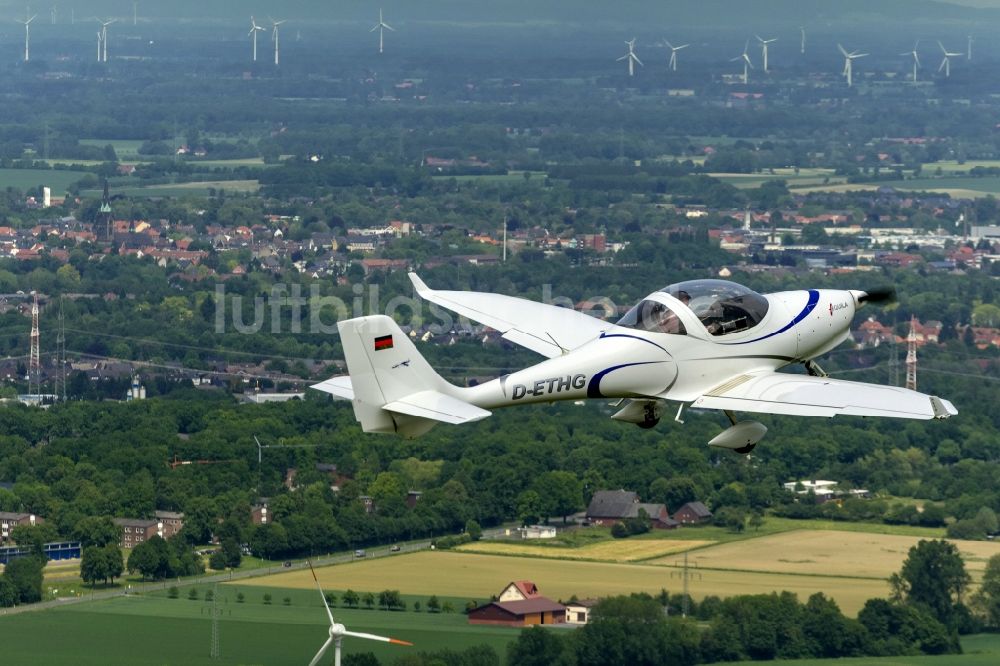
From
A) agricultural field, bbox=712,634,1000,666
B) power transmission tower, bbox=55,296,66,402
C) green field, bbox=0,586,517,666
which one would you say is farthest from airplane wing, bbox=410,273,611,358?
power transmission tower, bbox=55,296,66,402

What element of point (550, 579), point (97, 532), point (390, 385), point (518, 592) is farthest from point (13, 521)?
point (390, 385)

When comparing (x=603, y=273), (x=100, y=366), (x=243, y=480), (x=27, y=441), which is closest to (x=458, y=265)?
(x=603, y=273)

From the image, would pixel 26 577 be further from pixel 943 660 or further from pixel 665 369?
pixel 665 369

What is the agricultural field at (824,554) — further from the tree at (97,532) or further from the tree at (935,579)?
the tree at (97,532)

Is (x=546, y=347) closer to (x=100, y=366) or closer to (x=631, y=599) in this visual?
(x=631, y=599)

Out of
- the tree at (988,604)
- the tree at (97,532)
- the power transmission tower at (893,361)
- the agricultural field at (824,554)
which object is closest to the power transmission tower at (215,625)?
the tree at (97,532)
